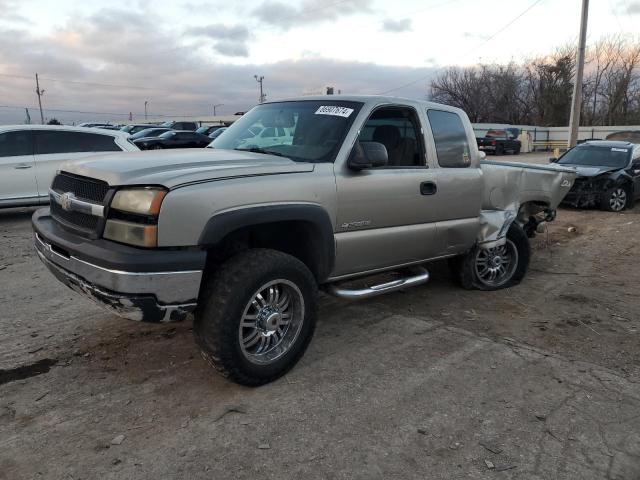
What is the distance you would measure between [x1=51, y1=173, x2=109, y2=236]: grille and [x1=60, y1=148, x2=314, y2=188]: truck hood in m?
0.06

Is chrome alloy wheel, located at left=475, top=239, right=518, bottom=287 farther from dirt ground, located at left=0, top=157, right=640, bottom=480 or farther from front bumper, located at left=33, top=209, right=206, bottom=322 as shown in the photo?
front bumper, located at left=33, top=209, right=206, bottom=322

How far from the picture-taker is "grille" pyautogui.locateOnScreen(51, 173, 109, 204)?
3.31 metres

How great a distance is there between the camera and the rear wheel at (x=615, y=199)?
37.9 feet

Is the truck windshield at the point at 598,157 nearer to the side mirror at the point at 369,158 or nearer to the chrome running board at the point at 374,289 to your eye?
the chrome running board at the point at 374,289

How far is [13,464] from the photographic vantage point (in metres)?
2.67

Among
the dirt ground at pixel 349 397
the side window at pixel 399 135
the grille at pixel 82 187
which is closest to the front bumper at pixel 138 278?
the grille at pixel 82 187

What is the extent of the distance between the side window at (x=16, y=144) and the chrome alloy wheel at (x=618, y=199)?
1177cm

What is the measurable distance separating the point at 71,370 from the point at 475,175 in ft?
12.5

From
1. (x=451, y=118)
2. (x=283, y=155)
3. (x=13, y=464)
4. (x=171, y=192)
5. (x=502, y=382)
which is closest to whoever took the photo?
(x=13, y=464)

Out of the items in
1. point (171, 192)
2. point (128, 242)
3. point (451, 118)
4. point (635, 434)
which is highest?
point (451, 118)

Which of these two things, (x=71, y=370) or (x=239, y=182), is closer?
(x=239, y=182)

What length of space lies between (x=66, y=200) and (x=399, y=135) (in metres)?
2.70

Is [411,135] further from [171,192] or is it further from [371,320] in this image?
[171,192]

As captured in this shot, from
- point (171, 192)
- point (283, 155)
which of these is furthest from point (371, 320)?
point (171, 192)
